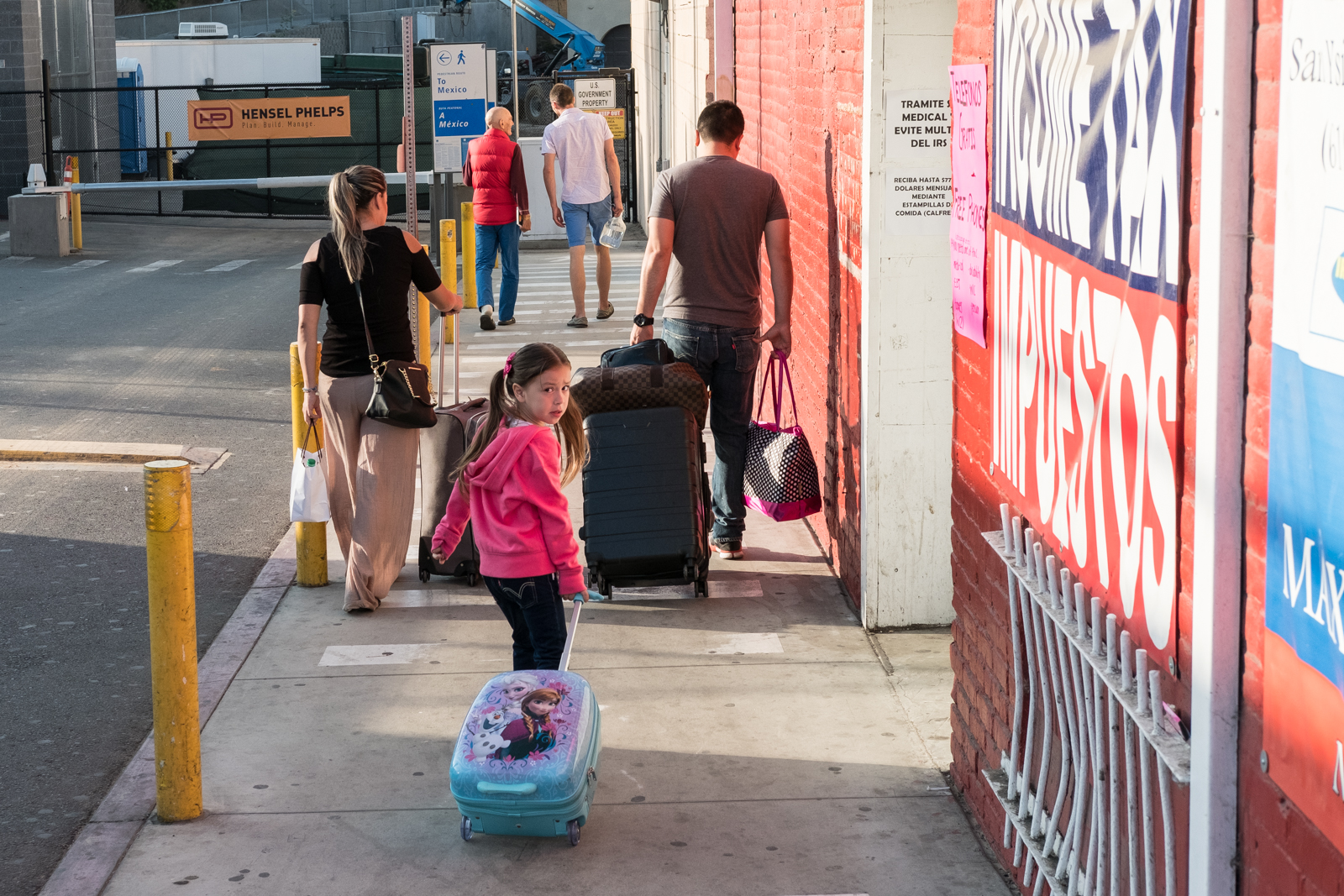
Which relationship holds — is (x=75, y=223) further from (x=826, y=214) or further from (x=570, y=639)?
(x=570, y=639)

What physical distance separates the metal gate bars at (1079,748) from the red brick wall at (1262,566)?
0.19m

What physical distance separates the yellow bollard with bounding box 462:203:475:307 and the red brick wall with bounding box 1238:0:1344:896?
13424 millimetres

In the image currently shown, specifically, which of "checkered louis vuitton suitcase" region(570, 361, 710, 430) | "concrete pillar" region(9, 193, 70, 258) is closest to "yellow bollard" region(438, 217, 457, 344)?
"checkered louis vuitton suitcase" region(570, 361, 710, 430)

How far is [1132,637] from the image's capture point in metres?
3.11

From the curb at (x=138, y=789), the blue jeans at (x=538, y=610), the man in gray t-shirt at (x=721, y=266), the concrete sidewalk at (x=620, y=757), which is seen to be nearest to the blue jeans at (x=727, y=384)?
the man in gray t-shirt at (x=721, y=266)

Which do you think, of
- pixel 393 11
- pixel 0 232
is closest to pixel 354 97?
pixel 0 232

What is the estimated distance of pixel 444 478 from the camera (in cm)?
688

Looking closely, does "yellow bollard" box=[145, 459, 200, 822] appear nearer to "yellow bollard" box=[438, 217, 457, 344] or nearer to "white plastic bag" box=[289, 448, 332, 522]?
"white plastic bag" box=[289, 448, 332, 522]

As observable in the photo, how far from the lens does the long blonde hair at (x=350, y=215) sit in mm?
6160

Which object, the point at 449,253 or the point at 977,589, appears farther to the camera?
Answer: the point at 449,253

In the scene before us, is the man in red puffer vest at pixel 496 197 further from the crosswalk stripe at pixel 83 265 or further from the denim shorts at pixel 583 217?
the crosswalk stripe at pixel 83 265

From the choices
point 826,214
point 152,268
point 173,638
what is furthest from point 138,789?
point 152,268

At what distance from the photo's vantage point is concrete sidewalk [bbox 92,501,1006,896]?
4234 millimetres

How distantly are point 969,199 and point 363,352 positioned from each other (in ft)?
9.22
